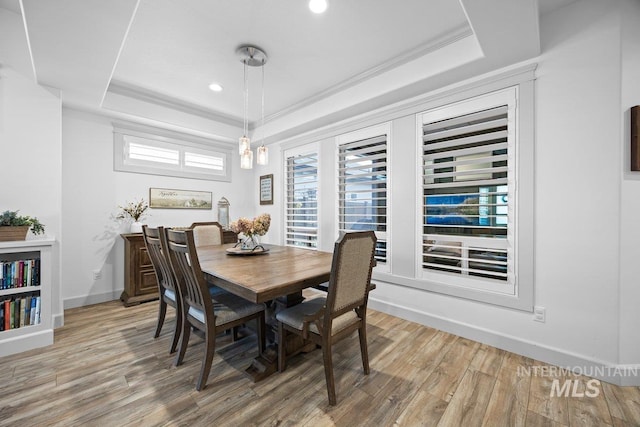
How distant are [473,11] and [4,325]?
4362mm

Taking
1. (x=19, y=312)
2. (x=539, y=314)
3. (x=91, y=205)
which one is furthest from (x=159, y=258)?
(x=539, y=314)

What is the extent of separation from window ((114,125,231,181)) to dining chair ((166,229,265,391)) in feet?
8.38

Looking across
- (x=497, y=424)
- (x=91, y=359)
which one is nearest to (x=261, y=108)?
(x=91, y=359)

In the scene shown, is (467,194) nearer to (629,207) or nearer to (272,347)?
(629,207)

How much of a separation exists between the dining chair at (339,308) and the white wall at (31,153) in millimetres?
2603

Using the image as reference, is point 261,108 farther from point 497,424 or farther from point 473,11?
point 497,424

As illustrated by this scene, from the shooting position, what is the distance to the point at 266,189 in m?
4.82

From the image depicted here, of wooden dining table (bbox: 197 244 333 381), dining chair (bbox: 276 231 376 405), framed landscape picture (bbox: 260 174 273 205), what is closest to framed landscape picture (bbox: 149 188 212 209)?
framed landscape picture (bbox: 260 174 273 205)

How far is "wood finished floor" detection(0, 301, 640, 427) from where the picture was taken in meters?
1.53

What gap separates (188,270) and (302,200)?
8.50 ft

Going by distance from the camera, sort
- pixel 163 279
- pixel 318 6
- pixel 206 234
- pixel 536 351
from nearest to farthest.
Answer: pixel 318 6
pixel 536 351
pixel 163 279
pixel 206 234

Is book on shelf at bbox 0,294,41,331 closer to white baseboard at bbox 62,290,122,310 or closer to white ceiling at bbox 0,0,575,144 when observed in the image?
white baseboard at bbox 62,290,122,310

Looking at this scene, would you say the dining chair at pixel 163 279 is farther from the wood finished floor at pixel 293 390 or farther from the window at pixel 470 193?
the window at pixel 470 193

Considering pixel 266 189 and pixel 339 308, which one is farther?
pixel 266 189
